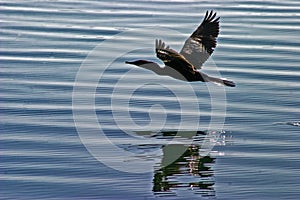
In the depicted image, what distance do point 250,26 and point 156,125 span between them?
244 inches

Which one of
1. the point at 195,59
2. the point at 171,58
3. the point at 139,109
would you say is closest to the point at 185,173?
the point at 171,58

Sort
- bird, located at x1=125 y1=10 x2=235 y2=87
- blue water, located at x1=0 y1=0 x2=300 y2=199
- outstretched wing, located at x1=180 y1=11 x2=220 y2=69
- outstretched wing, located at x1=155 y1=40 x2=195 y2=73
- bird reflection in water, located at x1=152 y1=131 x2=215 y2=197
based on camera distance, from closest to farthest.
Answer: bird reflection in water, located at x1=152 y1=131 x2=215 y2=197 → blue water, located at x1=0 y1=0 x2=300 y2=199 → outstretched wing, located at x1=155 y1=40 x2=195 y2=73 → bird, located at x1=125 y1=10 x2=235 y2=87 → outstretched wing, located at x1=180 y1=11 x2=220 y2=69

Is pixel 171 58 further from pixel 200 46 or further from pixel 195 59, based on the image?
pixel 200 46

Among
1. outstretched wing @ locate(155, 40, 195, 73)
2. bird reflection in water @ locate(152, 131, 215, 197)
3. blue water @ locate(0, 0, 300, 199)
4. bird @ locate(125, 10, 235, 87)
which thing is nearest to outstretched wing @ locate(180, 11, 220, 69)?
bird @ locate(125, 10, 235, 87)

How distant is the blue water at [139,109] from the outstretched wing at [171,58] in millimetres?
626

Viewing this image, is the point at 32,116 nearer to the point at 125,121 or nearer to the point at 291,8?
the point at 125,121

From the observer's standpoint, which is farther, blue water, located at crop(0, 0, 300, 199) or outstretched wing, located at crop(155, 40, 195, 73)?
outstretched wing, located at crop(155, 40, 195, 73)

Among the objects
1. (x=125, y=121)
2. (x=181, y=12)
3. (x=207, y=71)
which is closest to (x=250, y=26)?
(x=181, y=12)

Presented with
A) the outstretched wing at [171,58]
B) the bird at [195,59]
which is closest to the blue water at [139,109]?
the bird at [195,59]

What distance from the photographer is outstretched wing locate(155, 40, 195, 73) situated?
1176cm

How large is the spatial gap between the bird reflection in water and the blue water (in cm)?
1

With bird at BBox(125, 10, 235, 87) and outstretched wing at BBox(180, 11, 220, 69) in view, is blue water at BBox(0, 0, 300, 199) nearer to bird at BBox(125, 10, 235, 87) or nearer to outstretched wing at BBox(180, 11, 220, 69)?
bird at BBox(125, 10, 235, 87)

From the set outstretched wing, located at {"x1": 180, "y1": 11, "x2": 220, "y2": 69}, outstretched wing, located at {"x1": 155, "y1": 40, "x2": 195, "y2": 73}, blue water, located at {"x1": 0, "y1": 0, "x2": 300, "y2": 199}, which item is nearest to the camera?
blue water, located at {"x1": 0, "y1": 0, "x2": 300, "y2": 199}

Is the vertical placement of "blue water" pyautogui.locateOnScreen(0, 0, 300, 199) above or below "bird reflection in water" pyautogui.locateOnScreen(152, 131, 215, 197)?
above
